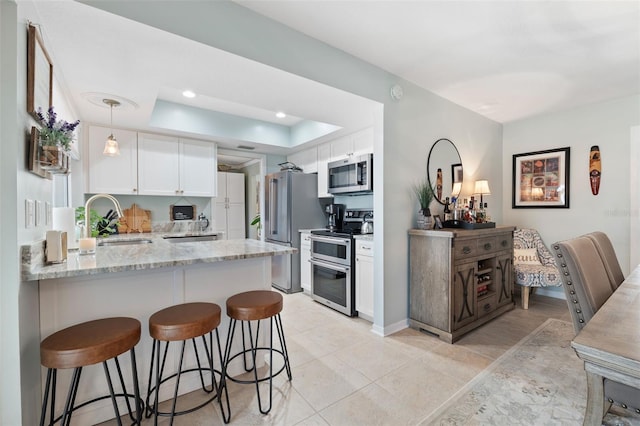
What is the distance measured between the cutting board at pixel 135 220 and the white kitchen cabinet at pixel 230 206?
2.04 meters

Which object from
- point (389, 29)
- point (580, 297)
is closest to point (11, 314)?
point (580, 297)

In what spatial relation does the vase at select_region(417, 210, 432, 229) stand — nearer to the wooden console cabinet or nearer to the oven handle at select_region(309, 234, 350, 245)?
the wooden console cabinet

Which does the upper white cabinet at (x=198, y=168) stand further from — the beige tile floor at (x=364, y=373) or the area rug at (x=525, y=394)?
the area rug at (x=525, y=394)

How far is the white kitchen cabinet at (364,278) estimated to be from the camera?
2.95 m

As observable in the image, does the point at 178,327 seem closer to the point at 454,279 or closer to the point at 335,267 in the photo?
the point at 335,267

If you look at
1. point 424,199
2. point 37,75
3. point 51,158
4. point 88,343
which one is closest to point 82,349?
point 88,343

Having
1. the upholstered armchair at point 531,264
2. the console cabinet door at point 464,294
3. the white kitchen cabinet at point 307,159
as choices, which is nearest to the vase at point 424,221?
the console cabinet door at point 464,294

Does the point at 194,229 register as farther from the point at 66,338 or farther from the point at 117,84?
the point at 66,338

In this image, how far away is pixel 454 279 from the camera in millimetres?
2525

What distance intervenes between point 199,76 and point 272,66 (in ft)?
1.90

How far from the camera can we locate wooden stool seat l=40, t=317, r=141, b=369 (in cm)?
116

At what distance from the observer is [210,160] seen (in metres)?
4.06

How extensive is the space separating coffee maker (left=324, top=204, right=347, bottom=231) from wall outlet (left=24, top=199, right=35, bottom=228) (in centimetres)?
302

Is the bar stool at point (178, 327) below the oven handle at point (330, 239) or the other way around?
below
